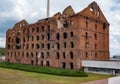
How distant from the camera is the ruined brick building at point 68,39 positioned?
4966 cm

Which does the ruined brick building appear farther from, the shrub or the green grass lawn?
the green grass lawn

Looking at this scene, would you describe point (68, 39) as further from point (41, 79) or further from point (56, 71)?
point (41, 79)

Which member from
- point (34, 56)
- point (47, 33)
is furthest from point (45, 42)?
point (34, 56)

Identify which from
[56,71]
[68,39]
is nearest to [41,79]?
[56,71]

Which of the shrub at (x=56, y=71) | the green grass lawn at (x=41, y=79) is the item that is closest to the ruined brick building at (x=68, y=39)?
the shrub at (x=56, y=71)

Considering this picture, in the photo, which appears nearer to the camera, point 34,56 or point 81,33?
point 81,33

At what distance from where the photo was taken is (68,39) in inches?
2026

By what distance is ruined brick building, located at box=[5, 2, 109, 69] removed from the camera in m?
49.7

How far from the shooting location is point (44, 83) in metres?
29.2

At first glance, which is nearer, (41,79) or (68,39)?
(41,79)

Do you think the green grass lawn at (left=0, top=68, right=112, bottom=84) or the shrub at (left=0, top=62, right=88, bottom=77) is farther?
the shrub at (left=0, top=62, right=88, bottom=77)

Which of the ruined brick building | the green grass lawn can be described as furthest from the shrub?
the ruined brick building

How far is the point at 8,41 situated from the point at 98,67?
1626 inches

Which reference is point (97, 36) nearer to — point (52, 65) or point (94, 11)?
point (94, 11)
